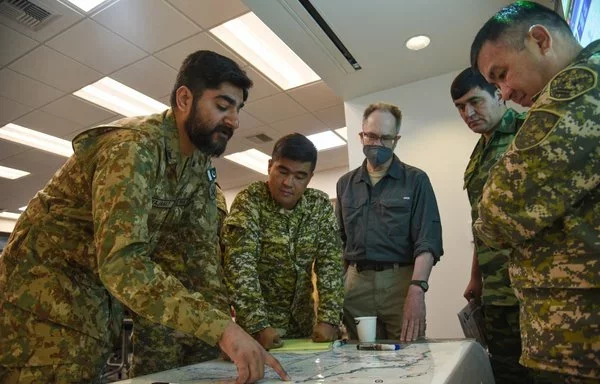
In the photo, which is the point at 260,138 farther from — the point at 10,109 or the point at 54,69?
the point at 10,109

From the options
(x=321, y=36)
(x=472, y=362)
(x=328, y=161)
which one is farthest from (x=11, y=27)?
(x=328, y=161)

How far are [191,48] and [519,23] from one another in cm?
288

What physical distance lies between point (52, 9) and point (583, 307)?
11.2 feet

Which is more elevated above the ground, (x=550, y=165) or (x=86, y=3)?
(x=86, y=3)

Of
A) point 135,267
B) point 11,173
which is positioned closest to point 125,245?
point 135,267

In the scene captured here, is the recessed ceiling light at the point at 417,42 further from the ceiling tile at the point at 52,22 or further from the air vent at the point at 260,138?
the air vent at the point at 260,138

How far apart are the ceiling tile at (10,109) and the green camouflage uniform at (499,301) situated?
4.48 m

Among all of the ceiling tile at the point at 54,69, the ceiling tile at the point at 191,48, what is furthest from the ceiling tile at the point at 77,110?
the ceiling tile at the point at 191,48

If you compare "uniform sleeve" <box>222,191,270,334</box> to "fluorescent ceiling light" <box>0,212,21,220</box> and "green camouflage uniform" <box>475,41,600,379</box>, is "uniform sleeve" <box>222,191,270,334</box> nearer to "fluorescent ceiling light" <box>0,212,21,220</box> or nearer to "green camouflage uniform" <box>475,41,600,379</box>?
"green camouflage uniform" <box>475,41,600,379</box>

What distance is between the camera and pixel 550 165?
2.44 feet

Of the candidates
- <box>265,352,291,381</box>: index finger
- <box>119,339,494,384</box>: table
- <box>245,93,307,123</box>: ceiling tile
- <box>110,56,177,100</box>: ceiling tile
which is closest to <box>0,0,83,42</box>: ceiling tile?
<box>110,56,177,100</box>: ceiling tile

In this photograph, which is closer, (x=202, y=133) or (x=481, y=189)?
(x=202, y=133)

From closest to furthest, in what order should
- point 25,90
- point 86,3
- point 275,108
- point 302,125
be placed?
point 86,3 → point 25,90 → point 275,108 → point 302,125

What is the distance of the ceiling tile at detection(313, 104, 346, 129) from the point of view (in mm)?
4543
